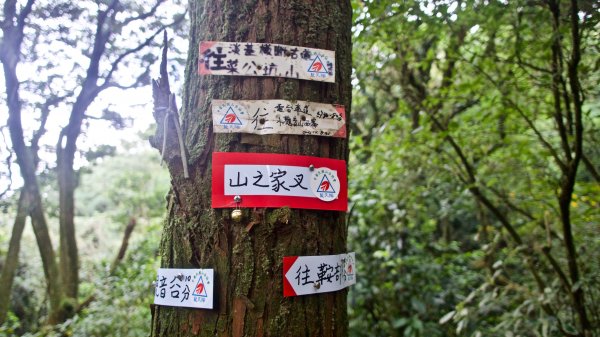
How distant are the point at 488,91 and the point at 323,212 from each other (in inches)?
96.9

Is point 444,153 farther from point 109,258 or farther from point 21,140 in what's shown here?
point 109,258

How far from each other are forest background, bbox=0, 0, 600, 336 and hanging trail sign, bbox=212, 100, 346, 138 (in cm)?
133

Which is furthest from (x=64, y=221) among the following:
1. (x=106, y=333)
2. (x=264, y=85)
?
(x=264, y=85)

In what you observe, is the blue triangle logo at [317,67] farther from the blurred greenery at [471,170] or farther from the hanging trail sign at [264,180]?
the blurred greenery at [471,170]

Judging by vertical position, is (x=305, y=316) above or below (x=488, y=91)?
below

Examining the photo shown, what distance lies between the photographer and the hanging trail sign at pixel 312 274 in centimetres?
96

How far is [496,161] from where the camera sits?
329 cm

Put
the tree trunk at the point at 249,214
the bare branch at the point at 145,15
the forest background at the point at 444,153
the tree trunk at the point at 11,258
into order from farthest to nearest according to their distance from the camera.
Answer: the tree trunk at the point at 11,258 → the bare branch at the point at 145,15 → the forest background at the point at 444,153 → the tree trunk at the point at 249,214

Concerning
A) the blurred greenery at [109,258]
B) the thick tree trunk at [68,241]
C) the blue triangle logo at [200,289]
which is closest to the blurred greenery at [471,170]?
the blue triangle logo at [200,289]

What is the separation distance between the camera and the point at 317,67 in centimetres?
107

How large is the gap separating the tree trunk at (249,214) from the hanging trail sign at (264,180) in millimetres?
19

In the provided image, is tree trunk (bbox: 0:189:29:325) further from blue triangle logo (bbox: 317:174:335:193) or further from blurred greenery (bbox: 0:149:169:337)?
blue triangle logo (bbox: 317:174:335:193)

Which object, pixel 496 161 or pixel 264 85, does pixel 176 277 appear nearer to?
pixel 264 85

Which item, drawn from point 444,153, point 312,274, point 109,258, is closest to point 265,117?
point 312,274
